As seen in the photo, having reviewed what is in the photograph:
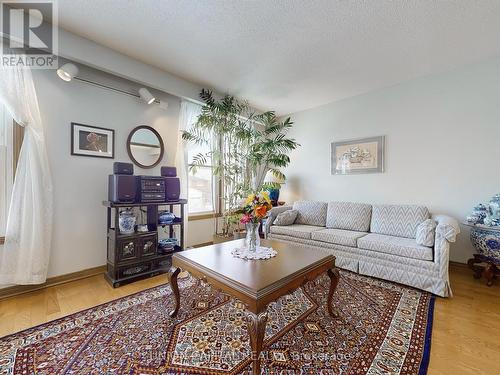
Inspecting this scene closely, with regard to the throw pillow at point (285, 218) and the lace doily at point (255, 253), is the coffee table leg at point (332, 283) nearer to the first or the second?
the lace doily at point (255, 253)

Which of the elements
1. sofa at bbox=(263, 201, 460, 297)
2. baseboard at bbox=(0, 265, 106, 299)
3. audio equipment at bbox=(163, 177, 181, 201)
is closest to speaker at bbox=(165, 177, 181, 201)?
audio equipment at bbox=(163, 177, 181, 201)

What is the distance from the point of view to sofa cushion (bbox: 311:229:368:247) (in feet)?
9.23

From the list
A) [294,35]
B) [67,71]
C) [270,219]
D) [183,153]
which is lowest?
[270,219]

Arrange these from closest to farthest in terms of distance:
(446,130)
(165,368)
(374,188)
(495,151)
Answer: (165,368)
(495,151)
(446,130)
(374,188)

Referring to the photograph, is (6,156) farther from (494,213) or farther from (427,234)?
(494,213)

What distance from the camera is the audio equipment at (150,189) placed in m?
2.69

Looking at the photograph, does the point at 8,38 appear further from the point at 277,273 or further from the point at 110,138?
the point at 277,273

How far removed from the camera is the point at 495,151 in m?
2.68

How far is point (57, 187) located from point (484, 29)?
466cm

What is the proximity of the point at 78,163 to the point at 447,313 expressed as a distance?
4005mm

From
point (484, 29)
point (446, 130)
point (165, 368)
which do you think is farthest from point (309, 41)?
point (165, 368)

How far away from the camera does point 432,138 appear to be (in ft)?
10.1

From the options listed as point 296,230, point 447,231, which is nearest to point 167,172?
point 296,230

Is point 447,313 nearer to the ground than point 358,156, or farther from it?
nearer to the ground
